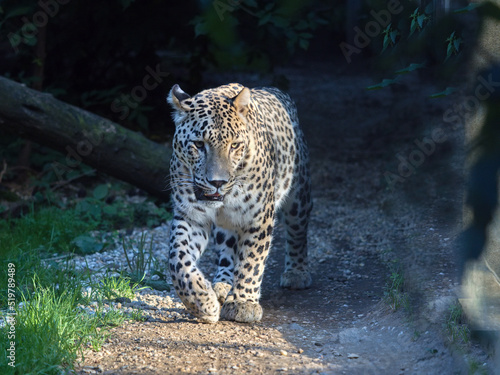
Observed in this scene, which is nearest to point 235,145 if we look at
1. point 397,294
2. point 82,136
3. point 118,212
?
point 397,294

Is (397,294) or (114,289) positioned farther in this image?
(114,289)

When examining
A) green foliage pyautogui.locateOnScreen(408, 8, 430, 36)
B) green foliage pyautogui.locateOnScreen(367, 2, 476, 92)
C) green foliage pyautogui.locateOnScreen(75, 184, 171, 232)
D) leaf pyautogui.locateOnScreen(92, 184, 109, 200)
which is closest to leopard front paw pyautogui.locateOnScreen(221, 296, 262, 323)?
green foliage pyautogui.locateOnScreen(367, 2, 476, 92)

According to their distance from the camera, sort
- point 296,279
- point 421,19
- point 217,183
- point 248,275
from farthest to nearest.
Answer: point 296,279, point 248,275, point 217,183, point 421,19

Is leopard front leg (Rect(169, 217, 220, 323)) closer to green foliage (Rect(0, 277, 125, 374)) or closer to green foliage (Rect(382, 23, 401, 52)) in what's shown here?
green foliage (Rect(0, 277, 125, 374))

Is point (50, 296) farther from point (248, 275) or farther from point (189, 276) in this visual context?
point (248, 275)

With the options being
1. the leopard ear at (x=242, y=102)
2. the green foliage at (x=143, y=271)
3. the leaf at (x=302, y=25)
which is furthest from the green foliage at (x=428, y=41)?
the leaf at (x=302, y=25)

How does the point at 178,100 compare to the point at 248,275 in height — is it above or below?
above

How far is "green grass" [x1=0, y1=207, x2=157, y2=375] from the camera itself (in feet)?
12.4

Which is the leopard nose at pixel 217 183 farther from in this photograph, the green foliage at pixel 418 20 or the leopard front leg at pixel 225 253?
the green foliage at pixel 418 20

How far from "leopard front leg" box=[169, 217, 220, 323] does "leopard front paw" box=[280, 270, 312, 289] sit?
1309mm

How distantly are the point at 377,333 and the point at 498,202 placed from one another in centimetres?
313

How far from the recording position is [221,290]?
16.3 feet

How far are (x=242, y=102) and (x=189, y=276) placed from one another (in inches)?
51.3

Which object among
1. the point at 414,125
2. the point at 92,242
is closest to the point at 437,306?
the point at 92,242
